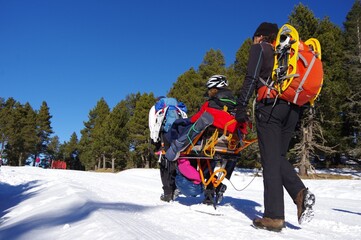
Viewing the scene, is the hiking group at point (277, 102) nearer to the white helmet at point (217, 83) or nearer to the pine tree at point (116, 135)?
the white helmet at point (217, 83)

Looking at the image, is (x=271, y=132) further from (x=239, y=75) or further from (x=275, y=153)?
(x=239, y=75)

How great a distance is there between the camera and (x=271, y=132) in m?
3.10

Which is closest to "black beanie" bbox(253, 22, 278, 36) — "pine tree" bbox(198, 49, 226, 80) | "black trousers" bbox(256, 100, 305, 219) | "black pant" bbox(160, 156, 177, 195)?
"black trousers" bbox(256, 100, 305, 219)

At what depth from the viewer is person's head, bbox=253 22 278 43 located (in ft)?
11.1

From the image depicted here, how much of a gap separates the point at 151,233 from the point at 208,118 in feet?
5.91

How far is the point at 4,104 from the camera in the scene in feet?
195

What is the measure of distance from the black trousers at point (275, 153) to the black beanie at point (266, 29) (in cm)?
83

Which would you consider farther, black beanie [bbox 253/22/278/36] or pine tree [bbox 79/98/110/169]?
pine tree [bbox 79/98/110/169]

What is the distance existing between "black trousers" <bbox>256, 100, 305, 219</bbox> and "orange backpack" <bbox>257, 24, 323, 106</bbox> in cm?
14

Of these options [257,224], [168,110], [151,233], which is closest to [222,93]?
[168,110]

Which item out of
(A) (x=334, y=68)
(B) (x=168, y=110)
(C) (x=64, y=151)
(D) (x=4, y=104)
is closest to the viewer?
(B) (x=168, y=110)

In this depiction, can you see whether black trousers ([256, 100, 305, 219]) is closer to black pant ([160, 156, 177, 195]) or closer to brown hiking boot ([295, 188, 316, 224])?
brown hiking boot ([295, 188, 316, 224])

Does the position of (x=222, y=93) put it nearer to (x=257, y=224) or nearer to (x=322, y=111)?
(x=257, y=224)

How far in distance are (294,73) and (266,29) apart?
2.51ft
